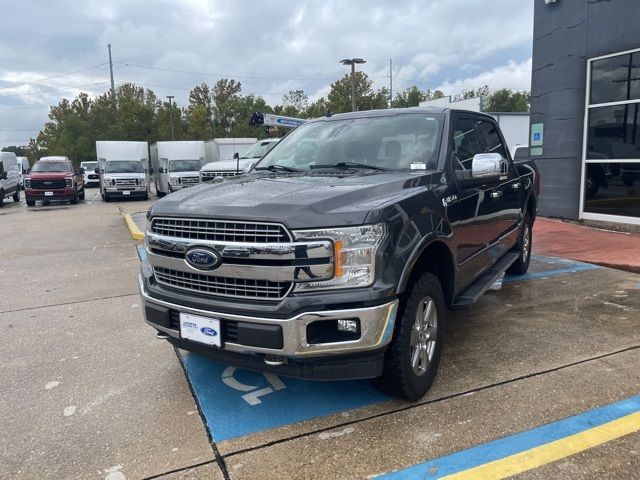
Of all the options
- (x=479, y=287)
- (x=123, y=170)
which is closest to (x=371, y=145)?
(x=479, y=287)

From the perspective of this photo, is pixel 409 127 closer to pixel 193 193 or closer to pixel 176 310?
pixel 193 193

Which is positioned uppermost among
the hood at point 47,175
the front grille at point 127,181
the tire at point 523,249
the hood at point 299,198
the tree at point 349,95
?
the tree at point 349,95

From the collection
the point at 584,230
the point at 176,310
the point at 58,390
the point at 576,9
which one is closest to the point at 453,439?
the point at 176,310

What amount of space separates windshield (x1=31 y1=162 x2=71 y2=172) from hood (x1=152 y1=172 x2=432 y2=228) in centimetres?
2023

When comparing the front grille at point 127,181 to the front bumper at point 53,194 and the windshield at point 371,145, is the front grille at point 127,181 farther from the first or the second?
the windshield at point 371,145

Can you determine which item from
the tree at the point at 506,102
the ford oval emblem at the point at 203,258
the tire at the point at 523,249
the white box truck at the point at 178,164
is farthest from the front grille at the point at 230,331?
the tree at the point at 506,102

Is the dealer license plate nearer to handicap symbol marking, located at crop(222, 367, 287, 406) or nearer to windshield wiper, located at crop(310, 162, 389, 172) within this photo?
handicap symbol marking, located at crop(222, 367, 287, 406)

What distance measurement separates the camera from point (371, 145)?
4.07 metres

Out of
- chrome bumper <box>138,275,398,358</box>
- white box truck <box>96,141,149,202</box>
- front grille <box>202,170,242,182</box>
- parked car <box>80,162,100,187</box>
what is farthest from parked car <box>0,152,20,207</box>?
chrome bumper <box>138,275,398,358</box>

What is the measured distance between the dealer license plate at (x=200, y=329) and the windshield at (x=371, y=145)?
1.62 meters

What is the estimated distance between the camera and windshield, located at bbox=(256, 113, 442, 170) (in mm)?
3883

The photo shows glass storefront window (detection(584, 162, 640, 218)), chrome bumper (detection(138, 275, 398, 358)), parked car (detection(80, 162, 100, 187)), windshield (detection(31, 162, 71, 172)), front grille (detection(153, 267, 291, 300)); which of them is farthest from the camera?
parked car (detection(80, 162, 100, 187))

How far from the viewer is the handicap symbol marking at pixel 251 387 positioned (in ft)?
11.2

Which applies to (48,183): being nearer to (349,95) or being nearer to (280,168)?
(280,168)
